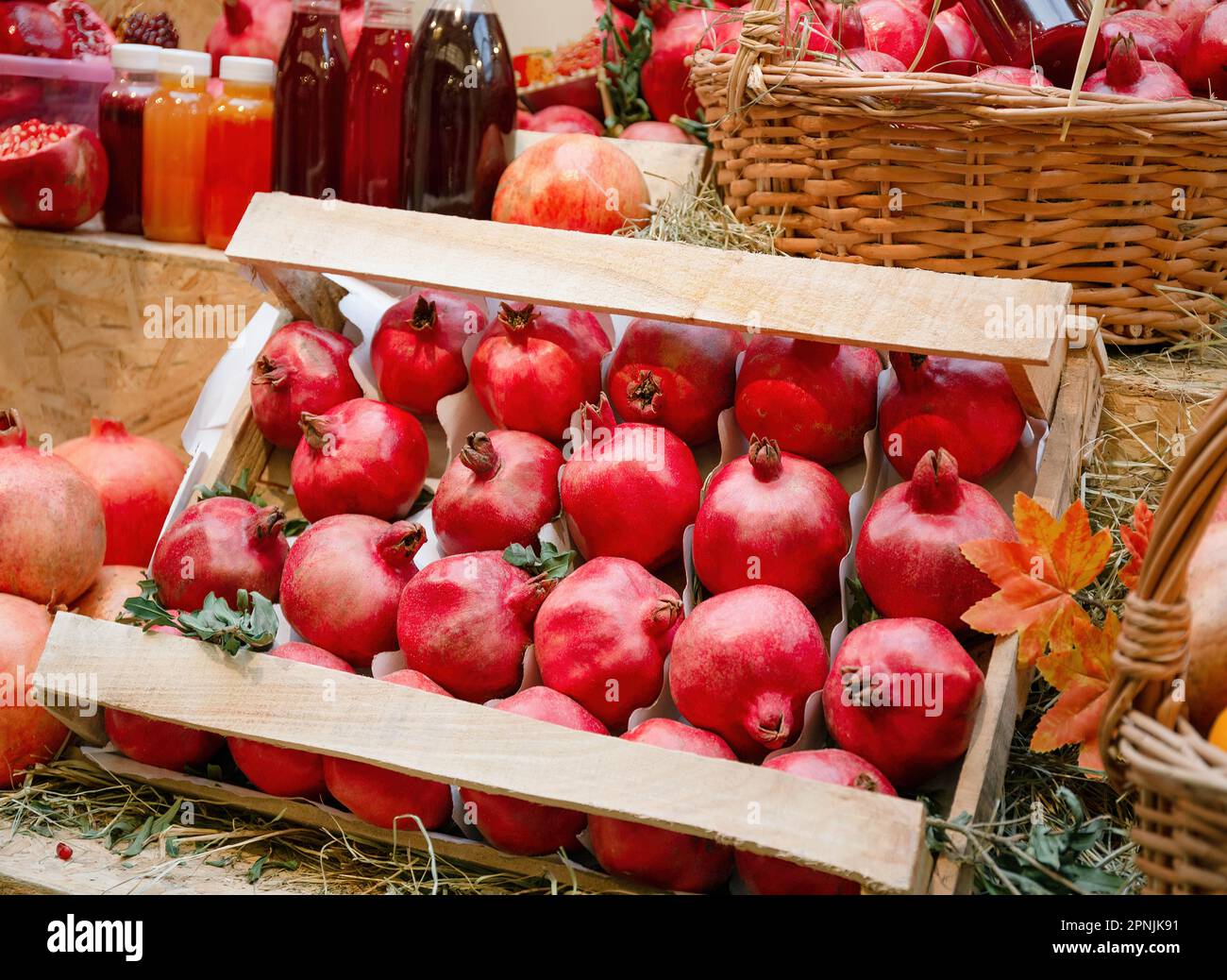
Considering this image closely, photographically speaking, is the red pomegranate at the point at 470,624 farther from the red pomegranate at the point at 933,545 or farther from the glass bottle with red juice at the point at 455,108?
the glass bottle with red juice at the point at 455,108

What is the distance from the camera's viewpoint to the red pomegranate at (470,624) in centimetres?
120

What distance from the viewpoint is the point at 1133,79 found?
1.45 m

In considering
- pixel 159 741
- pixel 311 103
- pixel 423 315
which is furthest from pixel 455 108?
pixel 159 741

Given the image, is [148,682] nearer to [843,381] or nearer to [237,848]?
[237,848]

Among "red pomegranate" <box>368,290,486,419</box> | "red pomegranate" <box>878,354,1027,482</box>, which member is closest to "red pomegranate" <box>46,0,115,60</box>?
"red pomegranate" <box>368,290,486,419</box>

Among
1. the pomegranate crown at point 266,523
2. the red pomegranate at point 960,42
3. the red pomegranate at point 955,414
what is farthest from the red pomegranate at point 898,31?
the pomegranate crown at point 266,523

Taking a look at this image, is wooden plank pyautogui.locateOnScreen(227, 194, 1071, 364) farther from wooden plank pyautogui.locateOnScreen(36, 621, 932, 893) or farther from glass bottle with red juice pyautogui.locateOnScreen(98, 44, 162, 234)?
glass bottle with red juice pyautogui.locateOnScreen(98, 44, 162, 234)

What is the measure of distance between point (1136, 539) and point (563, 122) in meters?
1.42

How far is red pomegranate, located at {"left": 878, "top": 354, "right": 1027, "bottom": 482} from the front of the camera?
123 centimetres

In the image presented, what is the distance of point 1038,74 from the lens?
4.73ft

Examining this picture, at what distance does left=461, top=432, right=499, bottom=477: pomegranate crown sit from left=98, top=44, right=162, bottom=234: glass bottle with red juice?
1.18 metres

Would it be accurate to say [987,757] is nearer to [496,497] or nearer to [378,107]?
[496,497]
